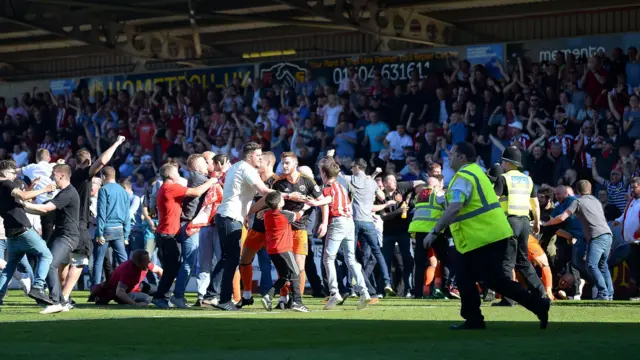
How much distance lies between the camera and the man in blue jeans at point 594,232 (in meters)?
18.8

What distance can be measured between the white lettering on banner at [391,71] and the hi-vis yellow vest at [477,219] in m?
15.8

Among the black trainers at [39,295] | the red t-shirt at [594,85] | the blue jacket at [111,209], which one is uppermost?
the red t-shirt at [594,85]

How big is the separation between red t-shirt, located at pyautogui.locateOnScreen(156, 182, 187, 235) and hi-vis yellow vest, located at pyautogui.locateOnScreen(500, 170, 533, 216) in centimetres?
427

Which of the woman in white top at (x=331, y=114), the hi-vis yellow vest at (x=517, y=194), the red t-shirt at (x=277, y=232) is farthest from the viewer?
the woman in white top at (x=331, y=114)

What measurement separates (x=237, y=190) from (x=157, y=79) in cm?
1805

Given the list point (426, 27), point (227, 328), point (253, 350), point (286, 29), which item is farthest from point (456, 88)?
point (253, 350)

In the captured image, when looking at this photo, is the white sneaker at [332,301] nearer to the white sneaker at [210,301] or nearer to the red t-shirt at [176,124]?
the white sneaker at [210,301]

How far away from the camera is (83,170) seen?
15.6 metres

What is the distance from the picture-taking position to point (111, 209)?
19172 millimetres

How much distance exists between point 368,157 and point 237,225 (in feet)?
38.0

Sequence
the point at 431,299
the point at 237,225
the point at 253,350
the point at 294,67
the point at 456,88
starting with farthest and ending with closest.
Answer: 1. the point at 294,67
2. the point at 456,88
3. the point at 431,299
4. the point at 237,225
5. the point at 253,350

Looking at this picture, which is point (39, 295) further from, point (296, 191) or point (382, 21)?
point (382, 21)

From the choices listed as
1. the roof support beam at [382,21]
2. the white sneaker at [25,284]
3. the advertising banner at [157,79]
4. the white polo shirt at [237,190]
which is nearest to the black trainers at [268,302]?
the white polo shirt at [237,190]

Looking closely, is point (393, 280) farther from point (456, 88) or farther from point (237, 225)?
point (237, 225)
